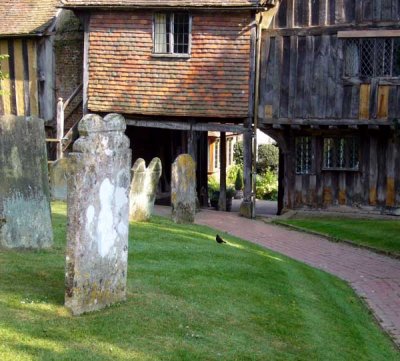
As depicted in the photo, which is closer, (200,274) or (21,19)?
(200,274)

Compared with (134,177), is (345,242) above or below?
below

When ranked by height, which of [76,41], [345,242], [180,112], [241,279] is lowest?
[345,242]

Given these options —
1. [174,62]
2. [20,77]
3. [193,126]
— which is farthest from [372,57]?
[20,77]

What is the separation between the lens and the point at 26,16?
2734 centimetres

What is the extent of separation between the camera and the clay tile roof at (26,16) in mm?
26562

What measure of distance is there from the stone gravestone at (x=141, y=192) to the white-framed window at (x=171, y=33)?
24.1ft

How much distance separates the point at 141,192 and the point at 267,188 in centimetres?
2091

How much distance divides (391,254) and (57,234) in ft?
26.0

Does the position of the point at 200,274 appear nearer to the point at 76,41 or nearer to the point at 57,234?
the point at 57,234

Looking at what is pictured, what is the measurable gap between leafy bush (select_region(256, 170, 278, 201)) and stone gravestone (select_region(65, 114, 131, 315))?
28.6m

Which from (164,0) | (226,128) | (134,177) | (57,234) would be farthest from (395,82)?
(57,234)

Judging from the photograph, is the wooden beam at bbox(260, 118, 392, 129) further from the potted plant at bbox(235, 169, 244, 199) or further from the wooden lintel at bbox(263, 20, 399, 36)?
the potted plant at bbox(235, 169, 244, 199)

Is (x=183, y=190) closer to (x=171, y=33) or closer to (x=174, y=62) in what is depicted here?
(x=174, y=62)

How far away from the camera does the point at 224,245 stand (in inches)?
570
